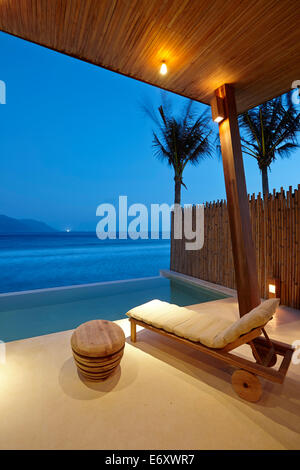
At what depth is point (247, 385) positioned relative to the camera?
1.71 meters

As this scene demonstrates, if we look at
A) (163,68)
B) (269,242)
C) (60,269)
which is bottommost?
(60,269)

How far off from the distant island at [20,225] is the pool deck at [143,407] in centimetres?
3357

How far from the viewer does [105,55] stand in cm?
257

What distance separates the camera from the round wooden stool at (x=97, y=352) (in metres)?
1.78

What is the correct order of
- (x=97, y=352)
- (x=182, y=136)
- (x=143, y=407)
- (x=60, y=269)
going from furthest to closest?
(x=60, y=269) → (x=182, y=136) → (x=97, y=352) → (x=143, y=407)

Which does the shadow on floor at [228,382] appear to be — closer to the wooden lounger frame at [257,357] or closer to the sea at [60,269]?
the wooden lounger frame at [257,357]

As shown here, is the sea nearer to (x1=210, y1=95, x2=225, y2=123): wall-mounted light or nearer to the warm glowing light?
the warm glowing light

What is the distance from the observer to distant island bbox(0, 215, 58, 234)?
3156 cm

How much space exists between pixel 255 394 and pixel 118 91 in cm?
5809

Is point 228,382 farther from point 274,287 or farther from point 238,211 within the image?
point 274,287

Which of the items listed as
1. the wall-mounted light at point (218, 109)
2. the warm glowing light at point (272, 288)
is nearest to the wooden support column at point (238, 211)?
the wall-mounted light at point (218, 109)

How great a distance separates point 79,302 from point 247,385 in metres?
3.80

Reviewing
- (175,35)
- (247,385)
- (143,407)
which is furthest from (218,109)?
(143,407)

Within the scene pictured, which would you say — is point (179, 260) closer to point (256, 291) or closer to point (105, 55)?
point (256, 291)
